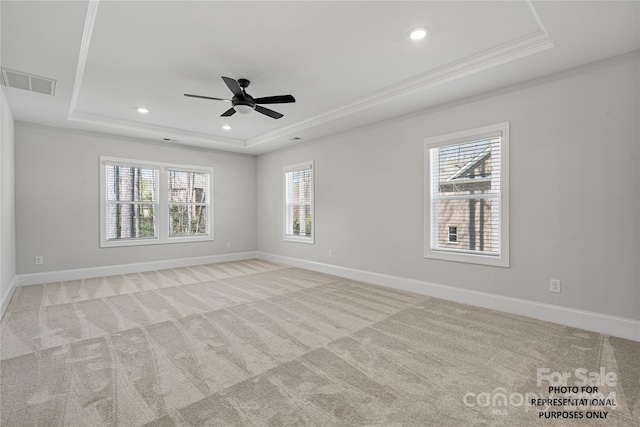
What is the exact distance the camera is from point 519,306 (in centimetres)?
343

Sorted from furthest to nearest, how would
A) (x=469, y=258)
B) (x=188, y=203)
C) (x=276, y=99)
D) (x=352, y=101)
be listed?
(x=188, y=203) → (x=352, y=101) → (x=469, y=258) → (x=276, y=99)

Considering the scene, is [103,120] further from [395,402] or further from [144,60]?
[395,402]

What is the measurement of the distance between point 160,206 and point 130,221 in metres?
0.60

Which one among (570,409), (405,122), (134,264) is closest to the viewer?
(570,409)

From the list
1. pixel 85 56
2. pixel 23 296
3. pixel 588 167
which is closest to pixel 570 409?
pixel 588 167

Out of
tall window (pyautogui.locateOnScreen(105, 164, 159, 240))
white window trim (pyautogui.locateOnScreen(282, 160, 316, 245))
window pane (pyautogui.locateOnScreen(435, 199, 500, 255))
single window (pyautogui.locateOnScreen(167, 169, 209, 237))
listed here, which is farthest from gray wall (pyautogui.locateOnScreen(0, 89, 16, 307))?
window pane (pyautogui.locateOnScreen(435, 199, 500, 255))

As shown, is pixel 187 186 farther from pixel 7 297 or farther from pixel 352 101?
pixel 352 101

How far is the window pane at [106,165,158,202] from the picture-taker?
5727mm

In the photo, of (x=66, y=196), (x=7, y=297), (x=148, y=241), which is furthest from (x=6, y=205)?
(x=148, y=241)

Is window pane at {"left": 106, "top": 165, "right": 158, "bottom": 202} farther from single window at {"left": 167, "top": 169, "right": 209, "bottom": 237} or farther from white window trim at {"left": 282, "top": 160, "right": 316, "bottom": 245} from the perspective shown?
white window trim at {"left": 282, "top": 160, "right": 316, "bottom": 245}

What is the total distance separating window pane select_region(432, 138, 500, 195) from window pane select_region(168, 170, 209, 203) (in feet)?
16.6

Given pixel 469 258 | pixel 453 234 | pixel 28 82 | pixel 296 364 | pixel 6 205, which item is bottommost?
pixel 296 364

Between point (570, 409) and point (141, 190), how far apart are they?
6819mm

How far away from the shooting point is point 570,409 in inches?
72.9
